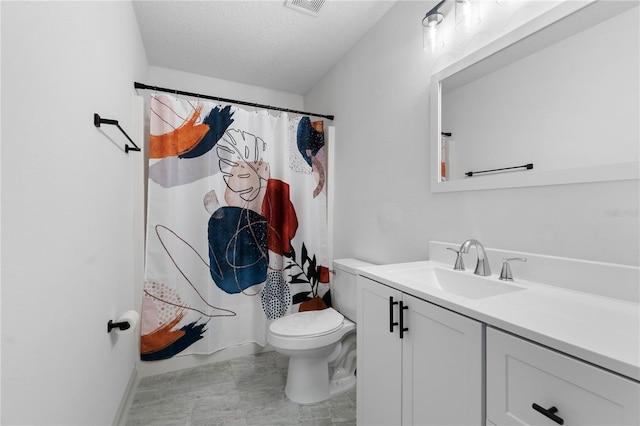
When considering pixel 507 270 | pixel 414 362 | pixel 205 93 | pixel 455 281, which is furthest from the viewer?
pixel 205 93

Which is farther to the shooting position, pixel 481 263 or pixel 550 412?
pixel 481 263

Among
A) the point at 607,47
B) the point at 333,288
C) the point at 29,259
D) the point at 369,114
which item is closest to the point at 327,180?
the point at 369,114

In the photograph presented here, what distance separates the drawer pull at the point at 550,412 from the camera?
62 cm

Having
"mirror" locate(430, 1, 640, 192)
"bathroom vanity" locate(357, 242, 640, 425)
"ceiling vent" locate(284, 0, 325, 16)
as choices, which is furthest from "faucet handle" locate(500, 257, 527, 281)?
"ceiling vent" locate(284, 0, 325, 16)

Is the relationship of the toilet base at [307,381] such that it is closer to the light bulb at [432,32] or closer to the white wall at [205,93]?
the white wall at [205,93]

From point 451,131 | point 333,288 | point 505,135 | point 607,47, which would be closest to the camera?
point 607,47

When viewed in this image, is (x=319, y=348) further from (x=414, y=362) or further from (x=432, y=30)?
(x=432, y=30)

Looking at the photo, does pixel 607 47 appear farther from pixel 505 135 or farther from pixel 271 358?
pixel 271 358

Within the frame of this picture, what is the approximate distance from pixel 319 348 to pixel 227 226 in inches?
41.9

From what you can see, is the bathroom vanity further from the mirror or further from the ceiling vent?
the ceiling vent

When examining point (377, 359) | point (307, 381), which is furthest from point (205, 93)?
point (377, 359)

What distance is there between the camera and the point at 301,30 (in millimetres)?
2037

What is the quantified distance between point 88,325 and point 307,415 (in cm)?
120

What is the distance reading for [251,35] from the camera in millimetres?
2090
